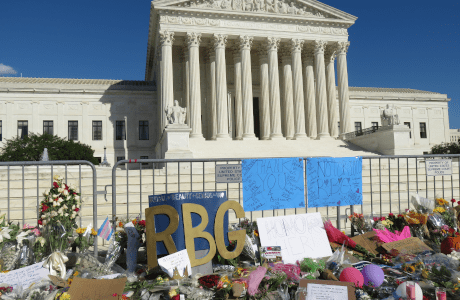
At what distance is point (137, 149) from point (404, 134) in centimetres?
2536

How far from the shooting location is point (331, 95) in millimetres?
31672

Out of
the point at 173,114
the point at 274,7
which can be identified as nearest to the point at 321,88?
the point at 274,7

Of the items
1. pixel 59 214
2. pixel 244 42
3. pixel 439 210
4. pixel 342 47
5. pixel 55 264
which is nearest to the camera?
pixel 55 264

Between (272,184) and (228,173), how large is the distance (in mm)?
921

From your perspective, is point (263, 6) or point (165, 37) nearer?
point (165, 37)

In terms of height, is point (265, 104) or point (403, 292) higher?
point (265, 104)

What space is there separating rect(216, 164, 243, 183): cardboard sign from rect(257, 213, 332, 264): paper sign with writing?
1.23 meters

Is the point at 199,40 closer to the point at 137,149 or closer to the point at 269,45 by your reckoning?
the point at 269,45

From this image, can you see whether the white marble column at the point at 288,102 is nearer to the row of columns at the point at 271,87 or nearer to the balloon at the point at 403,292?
A: the row of columns at the point at 271,87

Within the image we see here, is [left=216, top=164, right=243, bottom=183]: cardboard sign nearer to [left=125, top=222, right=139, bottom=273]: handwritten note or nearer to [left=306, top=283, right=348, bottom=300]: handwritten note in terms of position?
[left=125, top=222, right=139, bottom=273]: handwritten note

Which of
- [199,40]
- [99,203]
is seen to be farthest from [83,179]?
[199,40]

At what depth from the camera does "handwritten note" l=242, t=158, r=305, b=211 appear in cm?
669

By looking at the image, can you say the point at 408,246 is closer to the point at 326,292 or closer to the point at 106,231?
the point at 326,292

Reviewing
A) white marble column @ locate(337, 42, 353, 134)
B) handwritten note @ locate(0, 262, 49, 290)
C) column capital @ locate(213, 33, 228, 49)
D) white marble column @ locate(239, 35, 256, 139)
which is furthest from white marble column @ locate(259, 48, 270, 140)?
handwritten note @ locate(0, 262, 49, 290)
